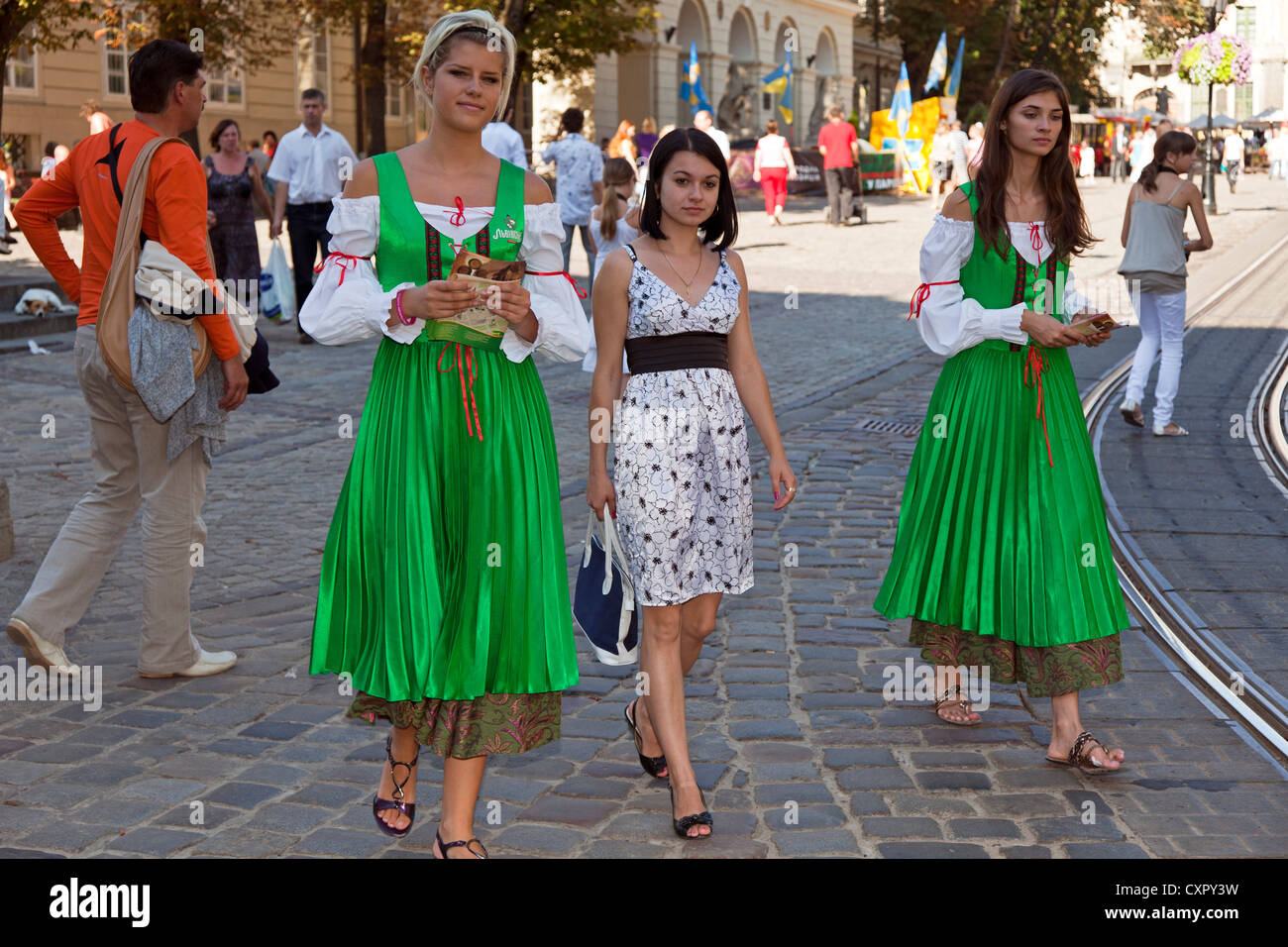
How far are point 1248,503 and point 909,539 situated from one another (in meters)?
A: 4.08

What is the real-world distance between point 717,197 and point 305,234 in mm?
9890

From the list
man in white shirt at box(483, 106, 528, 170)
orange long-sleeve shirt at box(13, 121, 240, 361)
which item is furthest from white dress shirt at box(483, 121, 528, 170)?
orange long-sleeve shirt at box(13, 121, 240, 361)

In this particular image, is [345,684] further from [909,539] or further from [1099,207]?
[1099,207]

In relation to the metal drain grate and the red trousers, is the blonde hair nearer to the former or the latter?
the metal drain grate

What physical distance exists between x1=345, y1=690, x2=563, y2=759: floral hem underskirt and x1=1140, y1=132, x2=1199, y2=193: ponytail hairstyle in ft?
23.0

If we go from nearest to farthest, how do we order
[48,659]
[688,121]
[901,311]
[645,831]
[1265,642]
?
1. [645,831]
2. [48,659]
3. [1265,642]
4. [901,311]
5. [688,121]

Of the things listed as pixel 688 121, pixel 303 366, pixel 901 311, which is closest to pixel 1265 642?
pixel 303 366

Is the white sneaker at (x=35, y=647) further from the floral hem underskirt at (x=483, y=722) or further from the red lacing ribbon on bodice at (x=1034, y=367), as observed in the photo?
the red lacing ribbon on bodice at (x=1034, y=367)

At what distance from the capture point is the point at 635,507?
13.1 feet

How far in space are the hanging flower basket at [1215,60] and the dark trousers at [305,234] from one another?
25601 mm

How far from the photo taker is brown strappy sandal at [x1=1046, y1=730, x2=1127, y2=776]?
4.32 m

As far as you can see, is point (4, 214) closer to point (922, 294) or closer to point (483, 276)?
point (922, 294)

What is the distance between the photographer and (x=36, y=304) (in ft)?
47.0

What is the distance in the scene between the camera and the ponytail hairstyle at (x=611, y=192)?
12289 millimetres
